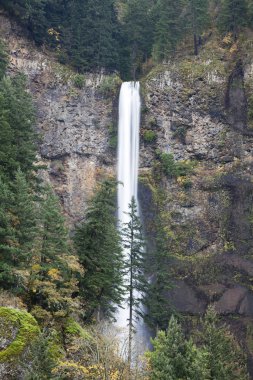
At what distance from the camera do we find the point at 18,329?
54.6 feet

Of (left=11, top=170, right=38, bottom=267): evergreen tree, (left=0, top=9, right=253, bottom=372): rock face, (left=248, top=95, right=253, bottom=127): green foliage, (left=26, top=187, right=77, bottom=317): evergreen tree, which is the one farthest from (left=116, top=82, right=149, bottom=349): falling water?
(left=11, top=170, right=38, bottom=267): evergreen tree

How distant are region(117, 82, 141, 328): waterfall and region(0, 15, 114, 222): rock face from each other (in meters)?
1.35

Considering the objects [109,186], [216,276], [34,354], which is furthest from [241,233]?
[34,354]

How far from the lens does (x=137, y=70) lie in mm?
50844

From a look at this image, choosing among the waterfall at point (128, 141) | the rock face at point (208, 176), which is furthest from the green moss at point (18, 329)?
the waterfall at point (128, 141)

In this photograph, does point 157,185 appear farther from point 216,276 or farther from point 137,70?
point 137,70

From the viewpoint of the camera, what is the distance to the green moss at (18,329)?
52.0ft

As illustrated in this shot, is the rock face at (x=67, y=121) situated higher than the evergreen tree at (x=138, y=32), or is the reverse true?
the evergreen tree at (x=138, y=32)

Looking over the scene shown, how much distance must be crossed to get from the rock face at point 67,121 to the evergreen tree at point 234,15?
47.0 feet

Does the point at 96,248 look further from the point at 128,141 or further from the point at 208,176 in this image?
the point at 128,141

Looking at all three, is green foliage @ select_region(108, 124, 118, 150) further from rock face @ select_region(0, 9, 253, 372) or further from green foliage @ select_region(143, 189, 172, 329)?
green foliage @ select_region(143, 189, 172, 329)

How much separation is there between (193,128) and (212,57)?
312 inches

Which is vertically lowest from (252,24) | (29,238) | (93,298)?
(93,298)

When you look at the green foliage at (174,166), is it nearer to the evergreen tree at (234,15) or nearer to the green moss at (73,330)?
the evergreen tree at (234,15)
